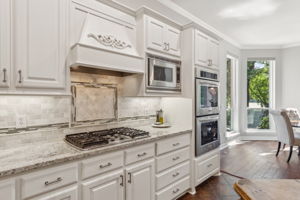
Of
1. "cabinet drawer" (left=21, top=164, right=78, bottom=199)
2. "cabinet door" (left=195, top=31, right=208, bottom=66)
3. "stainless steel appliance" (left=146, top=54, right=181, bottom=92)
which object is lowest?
"cabinet drawer" (left=21, top=164, right=78, bottom=199)

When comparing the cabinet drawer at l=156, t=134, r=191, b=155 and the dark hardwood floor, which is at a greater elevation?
the cabinet drawer at l=156, t=134, r=191, b=155

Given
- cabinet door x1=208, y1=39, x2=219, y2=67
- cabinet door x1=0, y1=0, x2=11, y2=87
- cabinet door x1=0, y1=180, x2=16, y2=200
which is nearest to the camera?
cabinet door x1=0, y1=180, x2=16, y2=200

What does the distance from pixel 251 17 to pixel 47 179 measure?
4.41 meters

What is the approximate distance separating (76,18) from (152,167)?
1745 millimetres

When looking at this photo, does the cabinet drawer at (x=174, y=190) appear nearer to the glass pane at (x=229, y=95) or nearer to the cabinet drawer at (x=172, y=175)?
the cabinet drawer at (x=172, y=175)

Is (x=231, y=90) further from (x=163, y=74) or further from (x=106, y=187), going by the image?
(x=106, y=187)

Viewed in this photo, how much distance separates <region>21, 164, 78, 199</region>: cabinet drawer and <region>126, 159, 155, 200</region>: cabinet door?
1.89ft

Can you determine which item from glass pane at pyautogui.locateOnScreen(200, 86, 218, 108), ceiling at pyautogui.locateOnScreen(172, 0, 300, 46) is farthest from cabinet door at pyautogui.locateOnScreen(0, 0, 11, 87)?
ceiling at pyautogui.locateOnScreen(172, 0, 300, 46)

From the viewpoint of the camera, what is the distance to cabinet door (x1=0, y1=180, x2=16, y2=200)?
1163 millimetres

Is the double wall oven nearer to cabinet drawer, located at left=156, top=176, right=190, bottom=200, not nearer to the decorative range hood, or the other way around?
cabinet drawer, located at left=156, top=176, right=190, bottom=200

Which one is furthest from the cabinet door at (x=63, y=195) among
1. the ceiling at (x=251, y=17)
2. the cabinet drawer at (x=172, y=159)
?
the ceiling at (x=251, y=17)

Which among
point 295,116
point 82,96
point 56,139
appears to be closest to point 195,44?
point 82,96

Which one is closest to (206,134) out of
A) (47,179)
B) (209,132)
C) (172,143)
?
(209,132)

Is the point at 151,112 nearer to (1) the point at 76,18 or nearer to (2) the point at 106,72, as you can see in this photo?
(2) the point at 106,72
